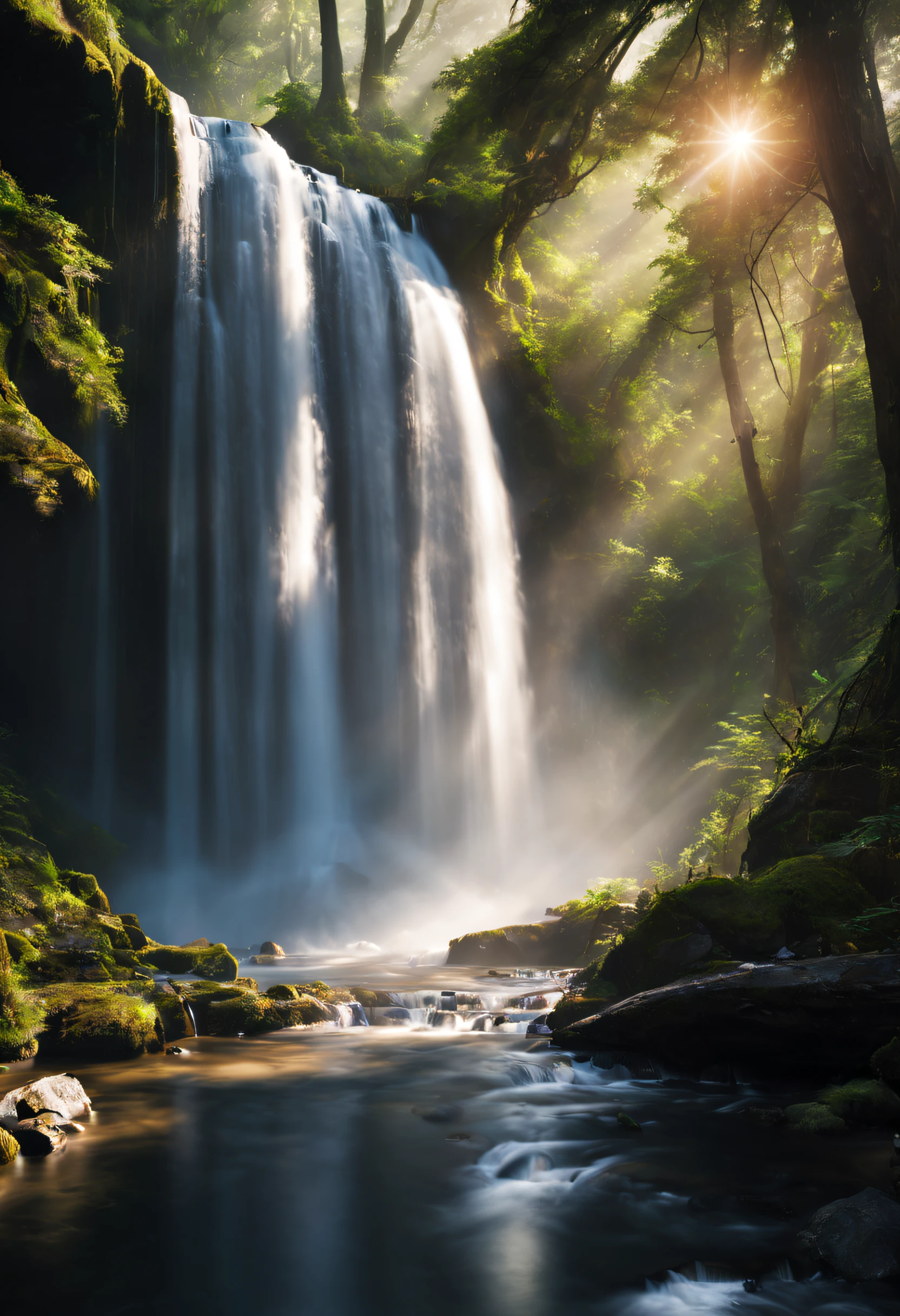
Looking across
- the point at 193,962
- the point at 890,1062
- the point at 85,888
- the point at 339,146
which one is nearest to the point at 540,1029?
the point at 890,1062

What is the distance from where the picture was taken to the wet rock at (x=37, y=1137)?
4.42 m

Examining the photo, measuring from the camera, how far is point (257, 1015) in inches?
315

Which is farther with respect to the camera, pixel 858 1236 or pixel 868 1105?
pixel 868 1105

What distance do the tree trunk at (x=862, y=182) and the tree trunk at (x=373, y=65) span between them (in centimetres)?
2711

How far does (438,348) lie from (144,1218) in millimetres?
21117

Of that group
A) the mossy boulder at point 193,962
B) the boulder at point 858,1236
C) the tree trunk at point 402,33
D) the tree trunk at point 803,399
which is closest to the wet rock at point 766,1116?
the boulder at point 858,1236

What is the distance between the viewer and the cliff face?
14070 millimetres

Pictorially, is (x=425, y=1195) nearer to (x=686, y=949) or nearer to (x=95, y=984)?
(x=686, y=949)

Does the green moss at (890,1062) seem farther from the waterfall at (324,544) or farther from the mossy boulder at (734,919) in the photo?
the waterfall at (324,544)

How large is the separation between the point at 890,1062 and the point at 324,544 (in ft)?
54.2

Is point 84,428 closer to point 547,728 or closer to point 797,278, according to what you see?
point 547,728

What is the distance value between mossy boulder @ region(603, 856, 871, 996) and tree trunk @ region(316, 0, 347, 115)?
29.3m

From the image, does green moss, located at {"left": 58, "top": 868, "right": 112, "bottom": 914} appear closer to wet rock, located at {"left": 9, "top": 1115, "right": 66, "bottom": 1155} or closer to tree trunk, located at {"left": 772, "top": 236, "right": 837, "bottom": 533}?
wet rock, located at {"left": 9, "top": 1115, "right": 66, "bottom": 1155}

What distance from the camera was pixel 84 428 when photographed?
14945mm
